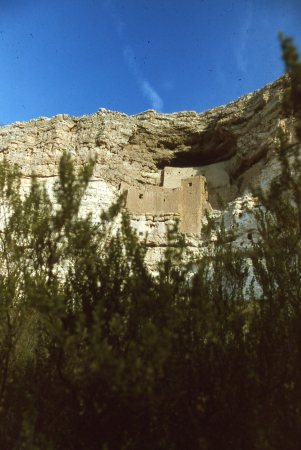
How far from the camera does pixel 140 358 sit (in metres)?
3.35

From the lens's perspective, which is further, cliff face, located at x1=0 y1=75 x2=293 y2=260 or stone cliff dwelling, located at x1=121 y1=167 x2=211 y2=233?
cliff face, located at x1=0 y1=75 x2=293 y2=260

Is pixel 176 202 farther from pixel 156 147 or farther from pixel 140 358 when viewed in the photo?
pixel 140 358

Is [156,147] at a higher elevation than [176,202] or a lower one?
higher

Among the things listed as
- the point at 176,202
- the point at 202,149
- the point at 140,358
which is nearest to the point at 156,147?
the point at 202,149

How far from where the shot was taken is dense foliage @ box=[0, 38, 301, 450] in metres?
3.56

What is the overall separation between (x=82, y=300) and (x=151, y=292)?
784 mm

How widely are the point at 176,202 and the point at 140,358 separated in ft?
48.0

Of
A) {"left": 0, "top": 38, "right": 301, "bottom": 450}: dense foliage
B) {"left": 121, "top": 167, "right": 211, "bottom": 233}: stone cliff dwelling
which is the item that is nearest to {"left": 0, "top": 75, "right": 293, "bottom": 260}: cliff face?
{"left": 121, "top": 167, "right": 211, "bottom": 233}: stone cliff dwelling

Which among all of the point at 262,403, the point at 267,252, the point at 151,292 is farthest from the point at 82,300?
the point at 267,252

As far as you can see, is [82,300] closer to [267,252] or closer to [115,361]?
[115,361]

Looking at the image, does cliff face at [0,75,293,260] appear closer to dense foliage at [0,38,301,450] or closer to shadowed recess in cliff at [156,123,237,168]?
shadowed recess in cliff at [156,123,237,168]

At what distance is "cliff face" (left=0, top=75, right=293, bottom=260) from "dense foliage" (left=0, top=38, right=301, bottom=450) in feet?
36.8

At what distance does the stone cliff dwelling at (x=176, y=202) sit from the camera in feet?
57.2

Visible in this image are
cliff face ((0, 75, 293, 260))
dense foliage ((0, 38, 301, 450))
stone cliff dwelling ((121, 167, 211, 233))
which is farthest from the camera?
cliff face ((0, 75, 293, 260))
